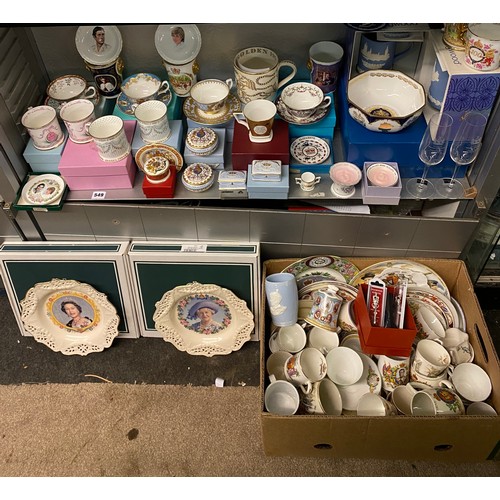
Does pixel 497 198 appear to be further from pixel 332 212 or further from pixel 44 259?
pixel 44 259

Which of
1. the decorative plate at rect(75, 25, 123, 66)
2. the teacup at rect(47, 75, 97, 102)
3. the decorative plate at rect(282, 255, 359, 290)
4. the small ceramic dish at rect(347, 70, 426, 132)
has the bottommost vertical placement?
the decorative plate at rect(282, 255, 359, 290)

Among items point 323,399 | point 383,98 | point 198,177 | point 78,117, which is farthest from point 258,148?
point 323,399

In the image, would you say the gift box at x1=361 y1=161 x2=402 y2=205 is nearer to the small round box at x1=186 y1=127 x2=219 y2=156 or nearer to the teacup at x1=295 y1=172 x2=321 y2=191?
the teacup at x1=295 y1=172 x2=321 y2=191

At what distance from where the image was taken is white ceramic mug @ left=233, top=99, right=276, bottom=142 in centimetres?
151

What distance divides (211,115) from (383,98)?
0.53 meters

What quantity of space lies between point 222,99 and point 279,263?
0.56m

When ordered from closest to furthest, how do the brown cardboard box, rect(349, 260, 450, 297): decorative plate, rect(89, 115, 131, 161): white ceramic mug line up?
the brown cardboard box → rect(89, 115, 131, 161): white ceramic mug → rect(349, 260, 450, 297): decorative plate

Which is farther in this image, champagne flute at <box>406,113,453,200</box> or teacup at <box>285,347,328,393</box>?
teacup at <box>285,347,328,393</box>

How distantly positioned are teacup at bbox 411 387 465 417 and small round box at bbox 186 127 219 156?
3.10ft

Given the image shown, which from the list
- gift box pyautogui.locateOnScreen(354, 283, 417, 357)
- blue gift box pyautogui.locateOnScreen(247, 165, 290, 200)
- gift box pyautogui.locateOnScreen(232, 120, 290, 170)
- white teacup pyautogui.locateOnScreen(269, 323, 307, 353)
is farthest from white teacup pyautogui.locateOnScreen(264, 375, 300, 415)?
gift box pyautogui.locateOnScreen(232, 120, 290, 170)

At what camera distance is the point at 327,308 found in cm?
161

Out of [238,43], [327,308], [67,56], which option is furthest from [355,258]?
[67,56]

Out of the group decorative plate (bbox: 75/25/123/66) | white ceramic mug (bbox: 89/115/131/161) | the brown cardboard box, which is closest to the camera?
the brown cardboard box

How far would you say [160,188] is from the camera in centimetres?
152
